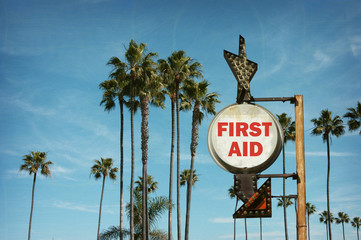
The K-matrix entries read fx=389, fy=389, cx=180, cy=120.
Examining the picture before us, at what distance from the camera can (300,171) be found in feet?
23.4

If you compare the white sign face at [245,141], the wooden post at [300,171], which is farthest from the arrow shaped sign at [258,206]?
the wooden post at [300,171]

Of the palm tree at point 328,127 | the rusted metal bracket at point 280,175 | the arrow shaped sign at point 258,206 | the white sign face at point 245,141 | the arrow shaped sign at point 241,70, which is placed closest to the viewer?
the arrow shaped sign at point 258,206

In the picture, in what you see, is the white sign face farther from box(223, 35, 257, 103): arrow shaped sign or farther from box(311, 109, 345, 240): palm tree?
box(311, 109, 345, 240): palm tree

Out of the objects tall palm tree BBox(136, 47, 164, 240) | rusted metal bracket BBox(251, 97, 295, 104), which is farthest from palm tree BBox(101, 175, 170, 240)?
rusted metal bracket BBox(251, 97, 295, 104)

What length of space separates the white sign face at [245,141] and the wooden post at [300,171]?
84cm

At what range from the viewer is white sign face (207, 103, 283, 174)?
6.51 meters

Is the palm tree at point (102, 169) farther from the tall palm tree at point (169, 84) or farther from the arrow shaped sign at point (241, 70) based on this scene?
the arrow shaped sign at point (241, 70)

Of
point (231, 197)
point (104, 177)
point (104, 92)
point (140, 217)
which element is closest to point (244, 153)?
point (140, 217)

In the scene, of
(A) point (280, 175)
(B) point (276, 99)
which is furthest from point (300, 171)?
(B) point (276, 99)

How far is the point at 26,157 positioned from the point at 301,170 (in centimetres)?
5255

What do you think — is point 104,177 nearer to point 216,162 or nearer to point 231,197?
point 231,197

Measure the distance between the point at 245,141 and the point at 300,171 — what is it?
1355 mm

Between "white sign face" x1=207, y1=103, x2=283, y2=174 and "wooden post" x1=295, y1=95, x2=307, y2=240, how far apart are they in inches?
33.1

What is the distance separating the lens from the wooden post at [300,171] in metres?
6.75
